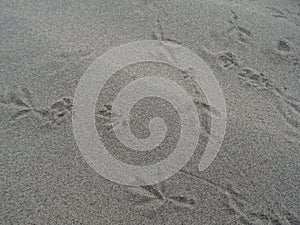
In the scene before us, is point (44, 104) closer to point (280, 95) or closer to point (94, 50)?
point (94, 50)

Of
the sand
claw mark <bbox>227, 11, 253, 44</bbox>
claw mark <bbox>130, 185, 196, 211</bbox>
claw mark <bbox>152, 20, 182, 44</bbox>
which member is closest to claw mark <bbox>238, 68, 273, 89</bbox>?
the sand

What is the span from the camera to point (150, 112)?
2.03m

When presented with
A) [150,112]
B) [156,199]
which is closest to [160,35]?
[150,112]

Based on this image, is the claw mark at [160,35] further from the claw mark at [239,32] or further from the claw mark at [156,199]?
the claw mark at [156,199]

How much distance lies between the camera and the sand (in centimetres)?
168

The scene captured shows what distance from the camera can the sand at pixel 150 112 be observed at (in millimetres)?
1676

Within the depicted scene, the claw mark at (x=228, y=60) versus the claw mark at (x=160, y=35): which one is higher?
the claw mark at (x=228, y=60)

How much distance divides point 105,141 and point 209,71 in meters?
0.86

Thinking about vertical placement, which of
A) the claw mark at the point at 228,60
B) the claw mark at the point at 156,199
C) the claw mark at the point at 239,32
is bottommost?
the claw mark at the point at 156,199

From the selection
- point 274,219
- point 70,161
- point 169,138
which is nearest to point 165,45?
point 169,138

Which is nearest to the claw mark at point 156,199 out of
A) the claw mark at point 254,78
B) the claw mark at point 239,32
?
the claw mark at point 254,78

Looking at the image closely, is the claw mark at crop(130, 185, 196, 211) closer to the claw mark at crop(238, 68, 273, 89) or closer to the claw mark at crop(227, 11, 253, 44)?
the claw mark at crop(238, 68, 273, 89)

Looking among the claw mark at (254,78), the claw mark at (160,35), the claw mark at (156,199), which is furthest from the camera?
the claw mark at (160,35)

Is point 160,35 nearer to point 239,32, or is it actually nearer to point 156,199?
point 239,32
